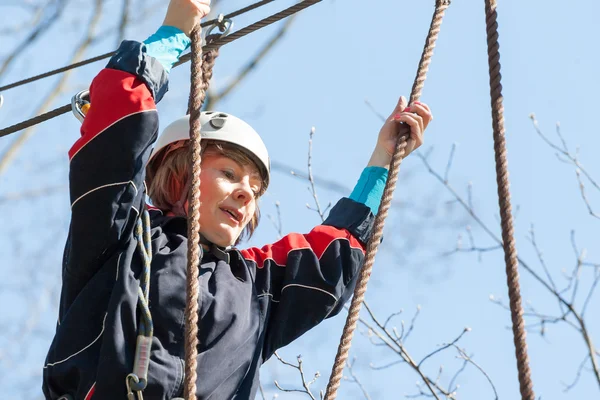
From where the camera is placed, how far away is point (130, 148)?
8.48 ft

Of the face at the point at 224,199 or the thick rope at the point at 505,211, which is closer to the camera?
the thick rope at the point at 505,211

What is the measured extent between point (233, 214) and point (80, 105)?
52cm

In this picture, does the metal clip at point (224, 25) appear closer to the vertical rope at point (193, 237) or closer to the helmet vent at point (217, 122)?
the helmet vent at point (217, 122)

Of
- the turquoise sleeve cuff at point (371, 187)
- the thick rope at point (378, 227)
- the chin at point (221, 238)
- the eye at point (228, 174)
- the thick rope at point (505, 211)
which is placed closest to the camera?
the thick rope at point (505, 211)

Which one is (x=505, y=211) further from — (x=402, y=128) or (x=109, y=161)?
(x=109, y=161)

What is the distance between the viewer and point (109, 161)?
2578 millimetres

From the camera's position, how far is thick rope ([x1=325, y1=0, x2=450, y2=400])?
8.20 feet

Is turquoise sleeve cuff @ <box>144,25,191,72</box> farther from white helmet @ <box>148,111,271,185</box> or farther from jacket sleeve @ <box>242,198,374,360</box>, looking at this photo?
jacket sleeve @ <box>242,198,374,360</box>

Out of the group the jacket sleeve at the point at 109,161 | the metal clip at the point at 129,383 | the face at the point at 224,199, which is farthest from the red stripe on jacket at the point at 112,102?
the metal clip at the point at 129,383

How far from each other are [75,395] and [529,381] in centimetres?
110

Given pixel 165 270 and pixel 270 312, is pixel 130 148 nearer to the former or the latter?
pixel 165 270

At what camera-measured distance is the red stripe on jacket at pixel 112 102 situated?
2594mm

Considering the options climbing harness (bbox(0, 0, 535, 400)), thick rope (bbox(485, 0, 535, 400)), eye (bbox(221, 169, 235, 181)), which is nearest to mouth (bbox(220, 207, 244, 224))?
eye (bbox(221, 169, 235, 181))

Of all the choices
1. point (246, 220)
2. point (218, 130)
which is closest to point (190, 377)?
point (246, 220)
